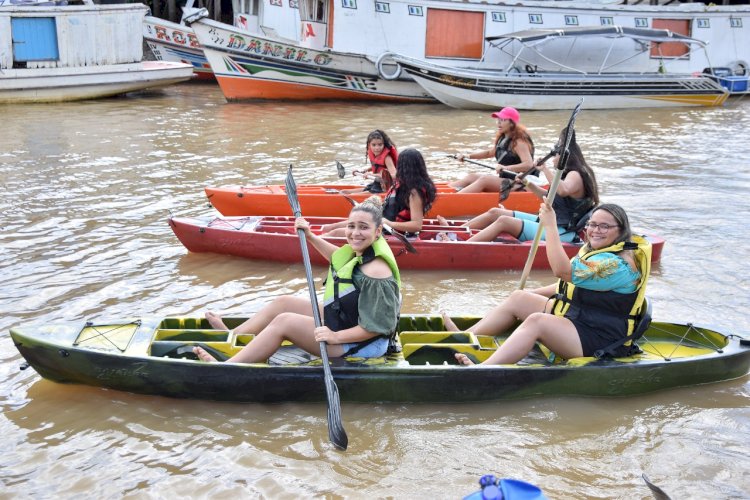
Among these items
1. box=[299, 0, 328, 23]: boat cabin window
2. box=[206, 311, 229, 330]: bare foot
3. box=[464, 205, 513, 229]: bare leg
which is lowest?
box=[206, 311, 229, 330]: bare foot

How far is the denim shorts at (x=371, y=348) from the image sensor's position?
5.18 m

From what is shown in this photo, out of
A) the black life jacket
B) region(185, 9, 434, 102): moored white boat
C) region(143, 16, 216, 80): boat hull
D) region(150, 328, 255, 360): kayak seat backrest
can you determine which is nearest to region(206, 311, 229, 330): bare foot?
region(150, 328, 255, 360): kayak seat backrest

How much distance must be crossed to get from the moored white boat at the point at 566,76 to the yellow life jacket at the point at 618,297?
13.0 meters

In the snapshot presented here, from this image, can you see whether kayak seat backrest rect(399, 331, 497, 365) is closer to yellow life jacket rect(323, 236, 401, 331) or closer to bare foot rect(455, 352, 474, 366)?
bare foot rect(455, 352, 474, 366)

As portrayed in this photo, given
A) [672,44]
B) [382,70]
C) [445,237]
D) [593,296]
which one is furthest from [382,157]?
[672,44]

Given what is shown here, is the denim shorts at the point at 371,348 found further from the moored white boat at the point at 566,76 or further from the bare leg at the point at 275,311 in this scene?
the moored white boat at the point at 566,76

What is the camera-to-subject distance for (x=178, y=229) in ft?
26.8

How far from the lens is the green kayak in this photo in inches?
203

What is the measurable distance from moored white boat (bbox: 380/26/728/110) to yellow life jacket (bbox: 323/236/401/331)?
521 inches

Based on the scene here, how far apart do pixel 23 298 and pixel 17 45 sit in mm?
11788

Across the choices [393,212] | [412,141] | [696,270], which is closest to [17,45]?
[412,141]

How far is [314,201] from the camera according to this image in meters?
9.33

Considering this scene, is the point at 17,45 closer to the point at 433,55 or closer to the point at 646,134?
the point at 433,55

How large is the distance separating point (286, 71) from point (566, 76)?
636 cm
